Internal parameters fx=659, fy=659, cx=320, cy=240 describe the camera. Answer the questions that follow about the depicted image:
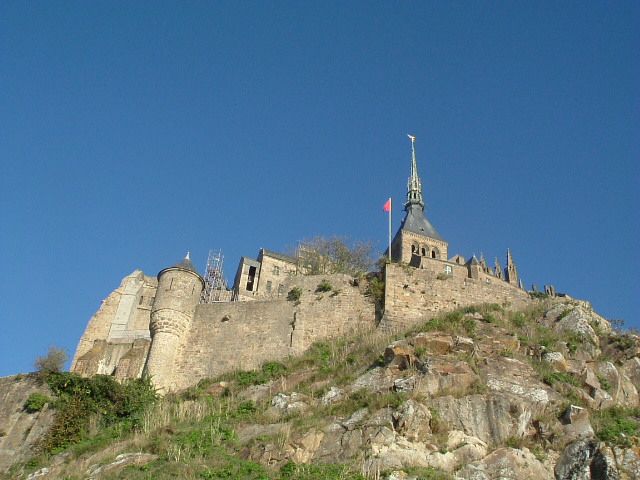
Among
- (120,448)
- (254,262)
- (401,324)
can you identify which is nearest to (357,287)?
(401,324)

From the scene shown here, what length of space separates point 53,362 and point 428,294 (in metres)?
15.6

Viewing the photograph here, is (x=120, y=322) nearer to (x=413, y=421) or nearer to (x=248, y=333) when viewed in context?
(x=248, y=333)

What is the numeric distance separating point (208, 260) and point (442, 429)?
127 ft

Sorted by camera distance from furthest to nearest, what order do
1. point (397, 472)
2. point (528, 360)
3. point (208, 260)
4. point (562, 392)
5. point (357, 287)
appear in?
point (208, 260)
point (357, 287)
point (528, 360)
point (562, 392)
point (397, 472)

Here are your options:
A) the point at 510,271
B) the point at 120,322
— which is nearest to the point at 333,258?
the point at 120,322

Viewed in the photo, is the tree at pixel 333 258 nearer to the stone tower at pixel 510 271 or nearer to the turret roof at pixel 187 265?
the turret roof at pixel 187 265

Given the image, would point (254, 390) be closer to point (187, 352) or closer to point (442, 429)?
point (187, 352)

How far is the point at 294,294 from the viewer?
1059 inches

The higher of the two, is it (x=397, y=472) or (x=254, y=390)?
(x=254, y=390)

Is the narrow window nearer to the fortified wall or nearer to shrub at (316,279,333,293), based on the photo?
the fortified wall

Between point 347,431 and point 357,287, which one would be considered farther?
point 357,287

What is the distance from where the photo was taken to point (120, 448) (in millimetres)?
18531

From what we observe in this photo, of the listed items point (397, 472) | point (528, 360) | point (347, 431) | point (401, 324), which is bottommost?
point (397, 472)

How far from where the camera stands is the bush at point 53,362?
26591 mm
